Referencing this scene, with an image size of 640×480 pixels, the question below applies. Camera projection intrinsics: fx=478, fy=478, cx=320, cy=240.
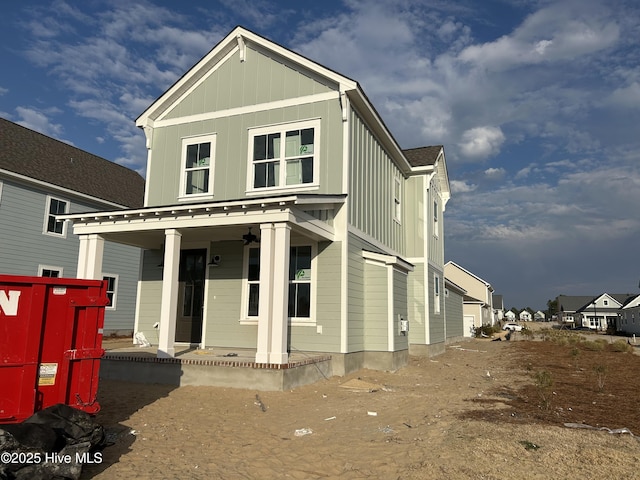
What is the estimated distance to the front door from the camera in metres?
13.4

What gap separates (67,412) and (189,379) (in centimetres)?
499

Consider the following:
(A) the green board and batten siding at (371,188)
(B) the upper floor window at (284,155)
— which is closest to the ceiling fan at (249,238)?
(B) the upper floor window at (284,155)

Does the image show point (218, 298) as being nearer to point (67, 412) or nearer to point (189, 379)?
point (189, 379)

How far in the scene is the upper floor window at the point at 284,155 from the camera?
12.7 m

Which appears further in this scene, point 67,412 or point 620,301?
point 620,301

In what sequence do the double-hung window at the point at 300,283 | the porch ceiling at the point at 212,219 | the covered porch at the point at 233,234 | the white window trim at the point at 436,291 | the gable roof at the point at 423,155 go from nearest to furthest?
the covered porch at the point at 233,234 < the porch ceiling at the point at 212,219 < the double-hung window at the point at 300,283 < the gable roof at the point at 423,155 < the white window trim at the point at 436,291

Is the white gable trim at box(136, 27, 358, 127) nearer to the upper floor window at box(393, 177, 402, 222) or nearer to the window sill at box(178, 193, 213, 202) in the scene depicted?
the window sill at box(178, 193, 213, 202)

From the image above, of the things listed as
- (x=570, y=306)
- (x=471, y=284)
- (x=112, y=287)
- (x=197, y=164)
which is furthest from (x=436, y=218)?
(x=570, y=306)

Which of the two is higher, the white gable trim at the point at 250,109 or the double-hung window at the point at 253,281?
the white gable trim at the point at 250,109

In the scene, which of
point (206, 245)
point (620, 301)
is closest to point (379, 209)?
point (206, 245)

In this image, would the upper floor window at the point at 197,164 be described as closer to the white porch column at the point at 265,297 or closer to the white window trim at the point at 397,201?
the white porch column at the point at 265,297

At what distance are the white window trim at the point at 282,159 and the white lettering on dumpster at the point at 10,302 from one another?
7.97 m

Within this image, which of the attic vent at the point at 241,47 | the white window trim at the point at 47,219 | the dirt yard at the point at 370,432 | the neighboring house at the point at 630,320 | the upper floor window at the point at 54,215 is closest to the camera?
the dirt yard at the point at 370,432

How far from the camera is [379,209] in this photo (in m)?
15.0
